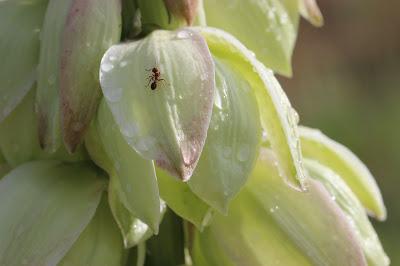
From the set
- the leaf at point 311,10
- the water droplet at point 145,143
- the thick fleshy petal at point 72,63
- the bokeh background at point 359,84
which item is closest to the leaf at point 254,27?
the leaf at point 311,10

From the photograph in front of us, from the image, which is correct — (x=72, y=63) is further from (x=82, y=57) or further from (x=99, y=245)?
(x=99, y=245)

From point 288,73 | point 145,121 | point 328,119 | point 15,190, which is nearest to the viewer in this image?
point 145,121

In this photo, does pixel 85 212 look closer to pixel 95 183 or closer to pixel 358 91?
pixel 95 183

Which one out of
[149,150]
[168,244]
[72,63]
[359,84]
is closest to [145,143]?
[149,150]

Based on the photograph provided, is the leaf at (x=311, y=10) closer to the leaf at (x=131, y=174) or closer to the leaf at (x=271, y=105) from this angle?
the leaf at (x=271, y=105)

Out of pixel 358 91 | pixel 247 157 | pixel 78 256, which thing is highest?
pixel 247 157

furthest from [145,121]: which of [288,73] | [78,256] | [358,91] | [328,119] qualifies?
[358,91]

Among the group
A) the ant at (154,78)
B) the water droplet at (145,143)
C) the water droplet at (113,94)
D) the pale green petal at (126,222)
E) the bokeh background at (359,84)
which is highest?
the ant at (154,78)
